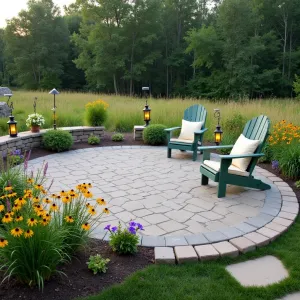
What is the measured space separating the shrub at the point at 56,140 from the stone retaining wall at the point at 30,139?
0.67ft

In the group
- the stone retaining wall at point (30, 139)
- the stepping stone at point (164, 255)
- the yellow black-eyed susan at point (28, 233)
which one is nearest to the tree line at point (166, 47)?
the stone retaining wall at point (30, 139)

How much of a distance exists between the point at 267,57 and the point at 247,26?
268 cm

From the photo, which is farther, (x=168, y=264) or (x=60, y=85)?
(x=60, y=85)

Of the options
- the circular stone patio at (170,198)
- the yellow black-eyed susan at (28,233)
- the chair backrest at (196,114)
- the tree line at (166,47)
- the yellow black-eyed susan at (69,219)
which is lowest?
the circular stone patio at (170,198)

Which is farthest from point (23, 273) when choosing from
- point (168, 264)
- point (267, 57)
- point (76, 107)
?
point (267, 57)

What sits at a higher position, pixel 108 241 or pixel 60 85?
pixel 60 85

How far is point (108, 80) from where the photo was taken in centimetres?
2383

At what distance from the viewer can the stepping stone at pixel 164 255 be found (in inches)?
89.0

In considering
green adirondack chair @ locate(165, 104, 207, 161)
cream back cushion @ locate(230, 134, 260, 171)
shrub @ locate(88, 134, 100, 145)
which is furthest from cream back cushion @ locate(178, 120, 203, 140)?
shrub @ locate(88, 134, 100, 145)

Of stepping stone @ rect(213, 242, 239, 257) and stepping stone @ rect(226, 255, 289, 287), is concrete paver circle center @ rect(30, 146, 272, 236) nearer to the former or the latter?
stepping stone @ rect(213, 242, 239, 257)

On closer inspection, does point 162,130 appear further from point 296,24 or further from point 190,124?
point 296,24

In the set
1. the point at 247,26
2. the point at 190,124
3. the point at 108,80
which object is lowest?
the point at 190,124

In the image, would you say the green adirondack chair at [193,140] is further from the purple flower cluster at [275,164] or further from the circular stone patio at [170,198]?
the purple flower cluster at [275,164]

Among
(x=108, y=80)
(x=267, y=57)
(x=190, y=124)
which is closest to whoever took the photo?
(x=190, y=124)
